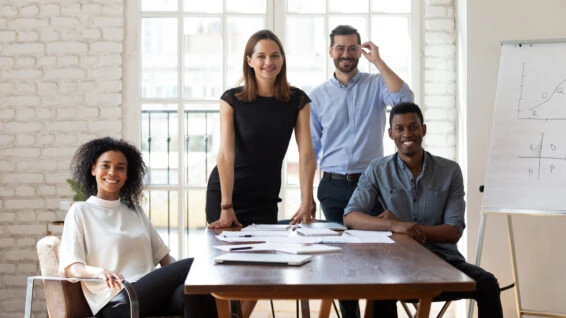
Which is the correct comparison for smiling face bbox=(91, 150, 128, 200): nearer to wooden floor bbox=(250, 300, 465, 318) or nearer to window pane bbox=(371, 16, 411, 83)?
wooden floor bbox=(250, 300, 465, 318)

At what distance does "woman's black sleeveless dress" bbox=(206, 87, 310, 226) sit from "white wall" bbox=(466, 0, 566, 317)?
1.58 m

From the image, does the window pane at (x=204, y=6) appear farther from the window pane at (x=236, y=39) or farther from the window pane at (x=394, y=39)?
the window pane at (x=394, y=39)

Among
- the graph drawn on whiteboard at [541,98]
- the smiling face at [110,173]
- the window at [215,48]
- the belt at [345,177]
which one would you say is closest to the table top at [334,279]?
the smiling face at [110,173]

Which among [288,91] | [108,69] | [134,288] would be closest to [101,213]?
[134,288]

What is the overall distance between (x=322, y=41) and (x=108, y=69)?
141 centimetres

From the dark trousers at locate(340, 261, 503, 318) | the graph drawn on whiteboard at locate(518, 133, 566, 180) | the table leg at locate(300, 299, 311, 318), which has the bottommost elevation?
the table leg at locate(300, 299, 311, 318)

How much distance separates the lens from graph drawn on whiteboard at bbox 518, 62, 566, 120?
3.92 m

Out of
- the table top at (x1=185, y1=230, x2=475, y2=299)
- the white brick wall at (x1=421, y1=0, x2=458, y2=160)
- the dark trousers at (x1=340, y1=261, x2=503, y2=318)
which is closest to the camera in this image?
the table top at (x1=185, y1=230, x2=475, y2=299)

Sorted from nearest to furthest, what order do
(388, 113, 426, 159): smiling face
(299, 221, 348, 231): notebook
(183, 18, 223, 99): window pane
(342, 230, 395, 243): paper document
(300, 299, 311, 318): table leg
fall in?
1. (342, 230, 395, 243): paper document
2. (299, 221, 348, 231): notebook
3. (388, 113, 426, 159): smiling face
4. (300, 299, 311, 318): table leg
5. (183, 18, 223, 99): window pane

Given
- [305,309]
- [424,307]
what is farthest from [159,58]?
[424,307]

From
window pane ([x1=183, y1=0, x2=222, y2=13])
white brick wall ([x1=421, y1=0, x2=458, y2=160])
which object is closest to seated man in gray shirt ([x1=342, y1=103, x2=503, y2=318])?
white brick wall ([x1=421, y1=0, x2=458, y2=160])

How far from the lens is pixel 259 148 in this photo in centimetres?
328

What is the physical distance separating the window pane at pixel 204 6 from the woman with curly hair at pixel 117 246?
187cm

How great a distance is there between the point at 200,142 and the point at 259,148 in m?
1.86
